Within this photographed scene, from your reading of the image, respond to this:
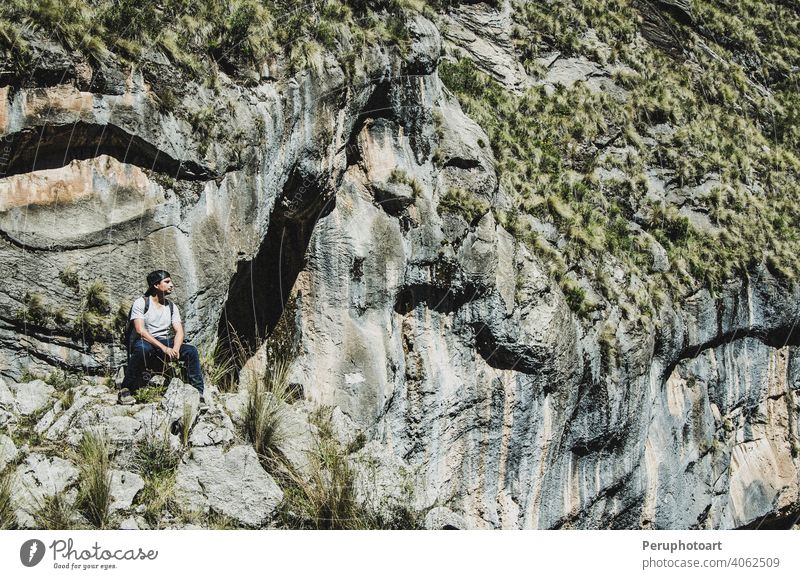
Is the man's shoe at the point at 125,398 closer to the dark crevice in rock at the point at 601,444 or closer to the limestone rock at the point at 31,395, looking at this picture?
the limestone rock at the point at 31,395

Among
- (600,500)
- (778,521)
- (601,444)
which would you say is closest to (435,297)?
(601,444)

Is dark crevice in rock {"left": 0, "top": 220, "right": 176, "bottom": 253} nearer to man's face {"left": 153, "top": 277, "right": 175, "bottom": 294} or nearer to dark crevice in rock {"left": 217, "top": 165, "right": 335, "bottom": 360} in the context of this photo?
man's face {"left": 153, "top": 277, "right": 175, "bottom": 294}

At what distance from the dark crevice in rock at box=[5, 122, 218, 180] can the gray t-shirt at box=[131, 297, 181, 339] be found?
5.75 feet

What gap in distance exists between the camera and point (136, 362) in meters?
9.24

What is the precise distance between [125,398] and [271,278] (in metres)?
4.16

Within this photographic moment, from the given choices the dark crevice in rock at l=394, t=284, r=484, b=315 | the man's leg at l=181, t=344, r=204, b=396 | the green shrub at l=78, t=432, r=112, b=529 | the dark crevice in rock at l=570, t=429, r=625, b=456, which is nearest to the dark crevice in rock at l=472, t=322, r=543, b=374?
the dark crevice in rock at l=394, t=284, r=484, b=315

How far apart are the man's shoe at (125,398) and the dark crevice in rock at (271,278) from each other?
11.5 ft

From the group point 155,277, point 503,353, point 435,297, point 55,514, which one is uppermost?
point 435,297

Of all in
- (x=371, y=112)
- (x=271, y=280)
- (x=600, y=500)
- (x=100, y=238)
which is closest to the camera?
(x=100, y=238)

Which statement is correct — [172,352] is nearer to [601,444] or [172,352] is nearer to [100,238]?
[100,238]

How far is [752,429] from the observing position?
966 inches

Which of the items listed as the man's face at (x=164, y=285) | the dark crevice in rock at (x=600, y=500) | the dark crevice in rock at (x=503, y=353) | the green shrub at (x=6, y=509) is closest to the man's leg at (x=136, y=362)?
the man's face at (x=164, y=285)

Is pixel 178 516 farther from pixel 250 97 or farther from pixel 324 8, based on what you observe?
pixel 324 8

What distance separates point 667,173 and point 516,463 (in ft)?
40.7
